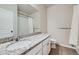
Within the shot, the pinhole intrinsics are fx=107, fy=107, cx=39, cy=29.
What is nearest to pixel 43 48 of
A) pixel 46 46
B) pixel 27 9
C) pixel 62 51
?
pixel 46 46

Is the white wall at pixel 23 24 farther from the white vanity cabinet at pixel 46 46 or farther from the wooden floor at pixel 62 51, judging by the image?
the wooden floor at pixel 62 51

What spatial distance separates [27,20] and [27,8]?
24cm

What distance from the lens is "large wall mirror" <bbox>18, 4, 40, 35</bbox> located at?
6.84ft

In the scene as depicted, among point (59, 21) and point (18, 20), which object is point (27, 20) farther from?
point (59, 21)

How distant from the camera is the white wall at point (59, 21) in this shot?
1938mm

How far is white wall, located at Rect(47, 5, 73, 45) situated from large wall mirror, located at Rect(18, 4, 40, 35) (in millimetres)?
254

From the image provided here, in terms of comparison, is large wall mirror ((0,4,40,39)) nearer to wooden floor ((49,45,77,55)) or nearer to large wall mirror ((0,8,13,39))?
large wall mirror ((0,8,13,39))

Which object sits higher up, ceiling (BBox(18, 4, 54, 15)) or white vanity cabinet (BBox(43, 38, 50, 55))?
ceiling (BBox(18, 4, 54, 15))

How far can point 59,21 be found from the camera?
197cm

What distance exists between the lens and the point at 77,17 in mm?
1951

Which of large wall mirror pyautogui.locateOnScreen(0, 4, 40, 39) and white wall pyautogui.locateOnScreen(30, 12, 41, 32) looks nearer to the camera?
large wall mirror pyautogui.locateOnScreen(0, 4, 40, 39)

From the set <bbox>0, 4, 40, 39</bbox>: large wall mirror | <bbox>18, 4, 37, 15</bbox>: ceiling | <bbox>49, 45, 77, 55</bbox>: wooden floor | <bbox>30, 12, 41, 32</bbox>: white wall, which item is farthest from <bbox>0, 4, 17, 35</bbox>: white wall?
<bbox>49, 45, 77, 55</bbox>: wooden floor
